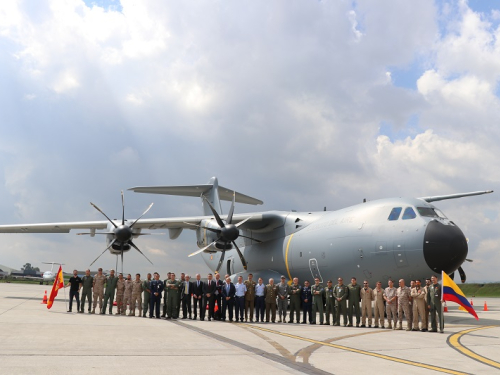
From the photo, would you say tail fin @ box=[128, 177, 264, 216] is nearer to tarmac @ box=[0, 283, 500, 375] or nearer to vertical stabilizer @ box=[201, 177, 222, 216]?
vertical stabilizer @ box=[201, 177, 222, 216]

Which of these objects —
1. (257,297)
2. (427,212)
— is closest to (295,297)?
(257,297)

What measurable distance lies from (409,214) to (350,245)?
7.36 ft

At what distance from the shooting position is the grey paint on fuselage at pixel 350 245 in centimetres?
1481

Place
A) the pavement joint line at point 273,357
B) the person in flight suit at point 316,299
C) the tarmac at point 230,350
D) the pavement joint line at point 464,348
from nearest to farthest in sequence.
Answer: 1. the pavement joint line at point 273,357
2. the tarmac at point 230,350
3. the pavement joint line at point 464,348
4. the person in flight suit at point 316,299

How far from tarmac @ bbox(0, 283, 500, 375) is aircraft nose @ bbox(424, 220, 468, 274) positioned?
2440 mm

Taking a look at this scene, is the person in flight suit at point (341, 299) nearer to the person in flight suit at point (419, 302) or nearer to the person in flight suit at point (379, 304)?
the person in flight suit at point (379, 304)

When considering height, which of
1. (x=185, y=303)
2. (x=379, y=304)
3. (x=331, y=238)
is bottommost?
(x=185, y=303)

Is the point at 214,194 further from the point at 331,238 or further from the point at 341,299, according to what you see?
the point at 341,299

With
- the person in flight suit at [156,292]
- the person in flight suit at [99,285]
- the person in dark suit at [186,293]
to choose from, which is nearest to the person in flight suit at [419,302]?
the person in dark suit at [186,293]

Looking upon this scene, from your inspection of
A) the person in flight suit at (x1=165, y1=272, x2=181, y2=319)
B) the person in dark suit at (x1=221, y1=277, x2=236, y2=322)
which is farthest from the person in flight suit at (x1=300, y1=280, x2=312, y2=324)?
the person in flight suit at (x1=165, y1=272, x2=181, y2=319)

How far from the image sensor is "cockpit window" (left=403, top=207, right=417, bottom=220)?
1516cm

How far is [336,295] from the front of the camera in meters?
14.6

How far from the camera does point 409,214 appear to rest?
50.1ft

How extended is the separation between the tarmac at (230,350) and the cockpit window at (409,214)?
3928mm
